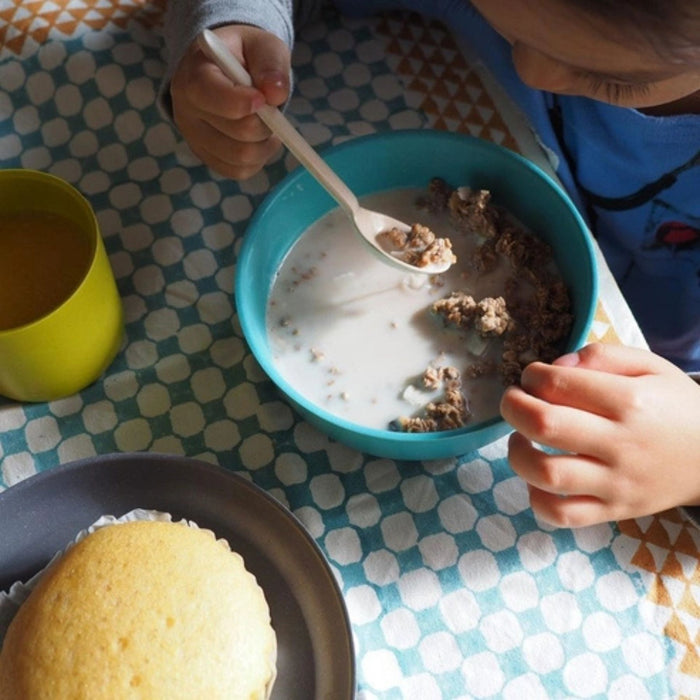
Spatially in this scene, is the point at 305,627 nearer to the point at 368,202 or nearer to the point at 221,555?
the point at 221,555

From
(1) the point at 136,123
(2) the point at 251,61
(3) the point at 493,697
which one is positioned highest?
(2) the point at 251,61

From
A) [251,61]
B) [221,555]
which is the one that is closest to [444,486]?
[221,555]

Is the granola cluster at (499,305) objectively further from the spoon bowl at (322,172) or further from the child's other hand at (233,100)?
the child's other hand at (233,100)

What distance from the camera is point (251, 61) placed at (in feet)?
2.48

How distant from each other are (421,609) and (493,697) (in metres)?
0.08

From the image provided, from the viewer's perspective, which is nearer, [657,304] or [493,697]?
[493,697]

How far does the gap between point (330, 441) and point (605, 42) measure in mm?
357

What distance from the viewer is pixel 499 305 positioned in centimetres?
72

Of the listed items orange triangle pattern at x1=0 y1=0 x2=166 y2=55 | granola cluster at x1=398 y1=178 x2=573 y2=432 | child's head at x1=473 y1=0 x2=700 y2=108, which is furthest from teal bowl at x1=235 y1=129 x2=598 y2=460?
orange triangle pattern at x1=0 y1=0 x2=166 y2=55

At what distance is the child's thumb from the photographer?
0.72 m

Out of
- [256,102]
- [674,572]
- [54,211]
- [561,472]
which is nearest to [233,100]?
[256,102]

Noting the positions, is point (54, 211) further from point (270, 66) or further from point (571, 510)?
point (571, 510)

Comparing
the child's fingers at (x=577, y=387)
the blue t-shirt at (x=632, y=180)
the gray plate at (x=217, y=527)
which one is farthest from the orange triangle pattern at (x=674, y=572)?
the blue t-shirt at (x=632, y=180)

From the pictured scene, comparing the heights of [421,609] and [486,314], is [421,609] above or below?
below
